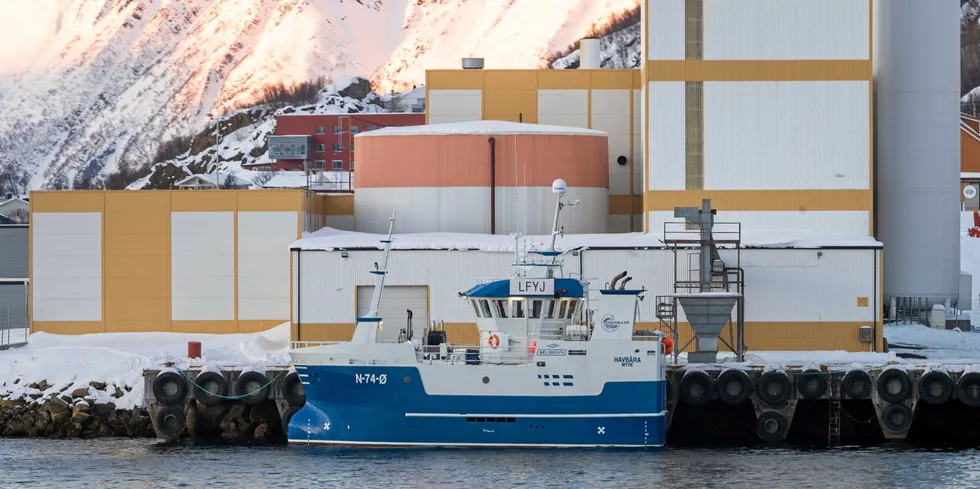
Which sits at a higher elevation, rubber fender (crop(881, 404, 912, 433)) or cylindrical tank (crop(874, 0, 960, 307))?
cylindrical tank (crop(874, 0, 960, 307))

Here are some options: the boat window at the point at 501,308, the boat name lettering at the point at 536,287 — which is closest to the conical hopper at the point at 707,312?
the boat name lettering at the point at 536,287

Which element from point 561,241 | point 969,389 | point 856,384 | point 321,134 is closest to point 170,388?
point 561,241

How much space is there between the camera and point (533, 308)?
43.3 meters

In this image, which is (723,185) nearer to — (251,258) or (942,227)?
(942,227)

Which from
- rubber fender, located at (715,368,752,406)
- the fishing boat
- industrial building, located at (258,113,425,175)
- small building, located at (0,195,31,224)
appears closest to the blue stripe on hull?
the fishing boat

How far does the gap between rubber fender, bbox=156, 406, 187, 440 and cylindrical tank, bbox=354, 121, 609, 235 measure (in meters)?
15.7

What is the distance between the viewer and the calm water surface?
37.8 m

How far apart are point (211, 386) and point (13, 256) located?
28240 mm

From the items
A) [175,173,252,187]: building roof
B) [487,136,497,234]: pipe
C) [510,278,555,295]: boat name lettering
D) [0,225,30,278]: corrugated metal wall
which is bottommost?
[510,278,555,295]: boat name lettering

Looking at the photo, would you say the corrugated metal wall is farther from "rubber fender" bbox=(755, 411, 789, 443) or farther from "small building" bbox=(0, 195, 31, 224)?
"rubber fender" bbox=(755, 411, 789, 443)

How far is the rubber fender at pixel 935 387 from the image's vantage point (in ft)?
146

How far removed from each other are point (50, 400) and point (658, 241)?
67.5 ft

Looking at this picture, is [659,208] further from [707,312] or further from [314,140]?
[314,140]

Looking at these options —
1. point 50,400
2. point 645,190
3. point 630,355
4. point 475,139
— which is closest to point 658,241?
point 645,190
